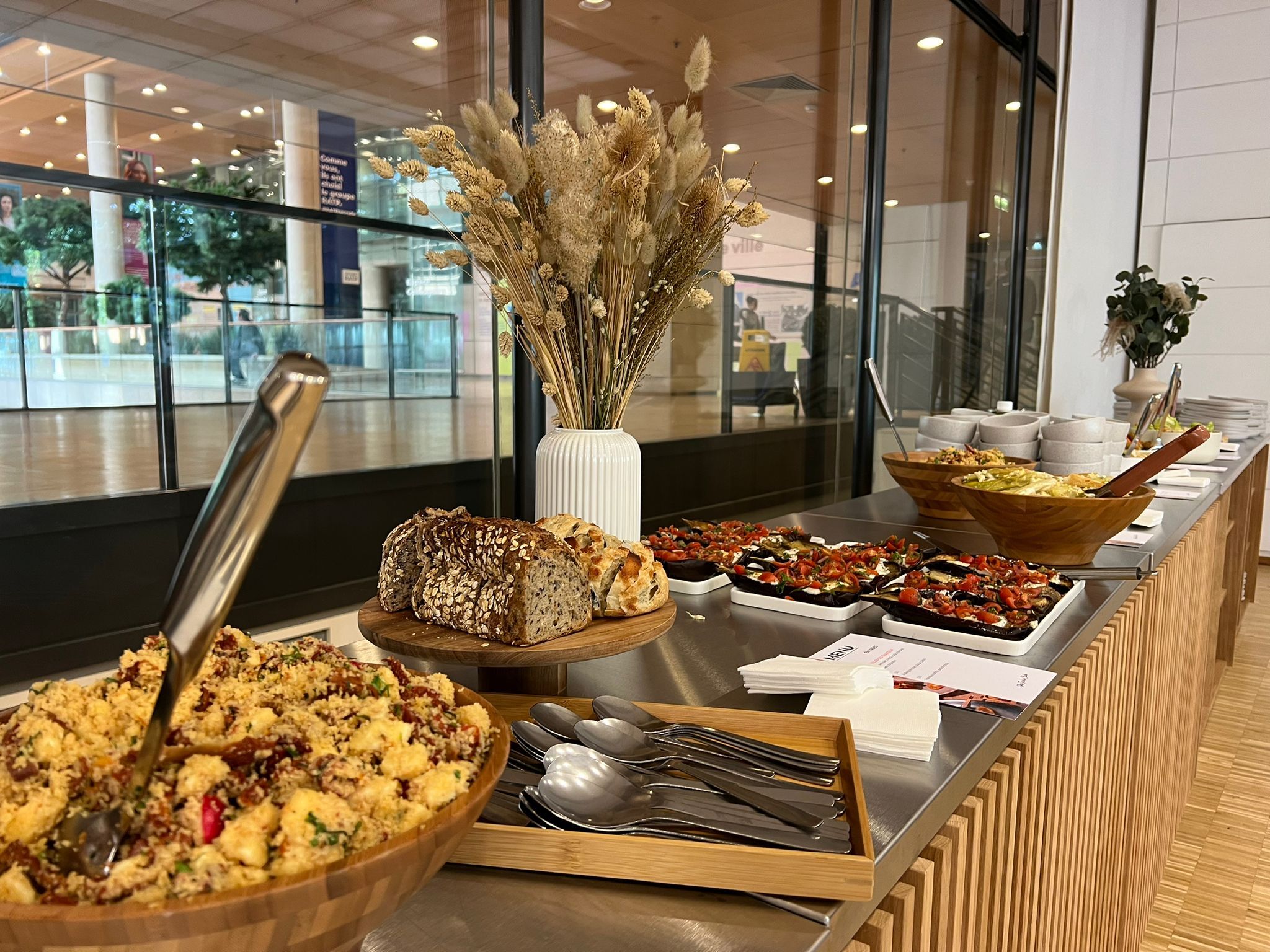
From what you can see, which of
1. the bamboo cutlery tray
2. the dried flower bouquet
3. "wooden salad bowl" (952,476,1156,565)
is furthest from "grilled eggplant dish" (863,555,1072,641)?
the bamboo cutlery tray

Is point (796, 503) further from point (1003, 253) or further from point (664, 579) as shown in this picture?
point (664, 579)

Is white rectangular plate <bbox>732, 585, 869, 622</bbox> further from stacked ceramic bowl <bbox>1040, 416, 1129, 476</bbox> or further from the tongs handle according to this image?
stacked ceramic bowl <bbox>1040, 416, 1129, 476</bbox>

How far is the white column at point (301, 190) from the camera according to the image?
9.88 feet

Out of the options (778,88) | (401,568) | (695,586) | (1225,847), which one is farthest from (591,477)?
(778,88)

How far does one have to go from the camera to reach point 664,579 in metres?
1.13

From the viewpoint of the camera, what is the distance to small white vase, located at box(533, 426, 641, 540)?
138 cm

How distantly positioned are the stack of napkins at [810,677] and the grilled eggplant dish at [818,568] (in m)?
0.34

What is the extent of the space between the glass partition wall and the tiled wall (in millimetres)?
3053

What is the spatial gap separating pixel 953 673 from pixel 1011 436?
1.80 metres

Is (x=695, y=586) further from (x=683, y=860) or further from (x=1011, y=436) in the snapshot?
(x=1011, y=436)

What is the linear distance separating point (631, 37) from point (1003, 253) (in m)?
3.34

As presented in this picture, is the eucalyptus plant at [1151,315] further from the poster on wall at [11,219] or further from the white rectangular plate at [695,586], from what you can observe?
the poster on wall at [11,219]

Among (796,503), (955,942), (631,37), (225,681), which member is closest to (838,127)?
Result: (631,37)

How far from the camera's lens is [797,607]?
1436 millimetres
